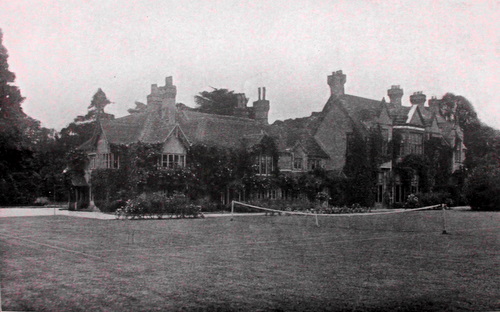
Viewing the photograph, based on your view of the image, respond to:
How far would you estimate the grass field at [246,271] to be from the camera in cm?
701

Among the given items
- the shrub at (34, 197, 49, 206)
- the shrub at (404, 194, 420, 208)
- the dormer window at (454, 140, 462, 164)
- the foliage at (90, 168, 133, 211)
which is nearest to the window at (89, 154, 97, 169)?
the foliage at (90, 168, 133, 211)

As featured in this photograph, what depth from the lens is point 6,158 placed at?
30.3 feet

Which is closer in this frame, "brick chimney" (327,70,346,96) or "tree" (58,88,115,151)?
"tree" (58,88,115,151)

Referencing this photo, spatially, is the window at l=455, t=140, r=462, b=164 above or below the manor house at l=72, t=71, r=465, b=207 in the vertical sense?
below

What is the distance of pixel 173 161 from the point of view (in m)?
26.8

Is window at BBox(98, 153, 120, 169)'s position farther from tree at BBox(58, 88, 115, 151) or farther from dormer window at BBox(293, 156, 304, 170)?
dormer window at BBox(293, 156, 304, 170)

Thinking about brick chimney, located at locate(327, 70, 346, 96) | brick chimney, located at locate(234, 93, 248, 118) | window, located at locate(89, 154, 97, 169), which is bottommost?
window, located at locate(89, 154, 97, 169)

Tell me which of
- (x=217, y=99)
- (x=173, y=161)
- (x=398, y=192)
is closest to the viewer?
(x=217, y=99)

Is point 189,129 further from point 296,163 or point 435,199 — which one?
point 435,199

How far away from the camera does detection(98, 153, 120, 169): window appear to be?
17531 mm

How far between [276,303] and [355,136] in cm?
2094

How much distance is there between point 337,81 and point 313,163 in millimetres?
10389

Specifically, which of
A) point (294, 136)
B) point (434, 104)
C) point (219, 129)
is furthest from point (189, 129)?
point (434, 104)

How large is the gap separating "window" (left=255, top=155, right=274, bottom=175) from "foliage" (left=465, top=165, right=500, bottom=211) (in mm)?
14926
